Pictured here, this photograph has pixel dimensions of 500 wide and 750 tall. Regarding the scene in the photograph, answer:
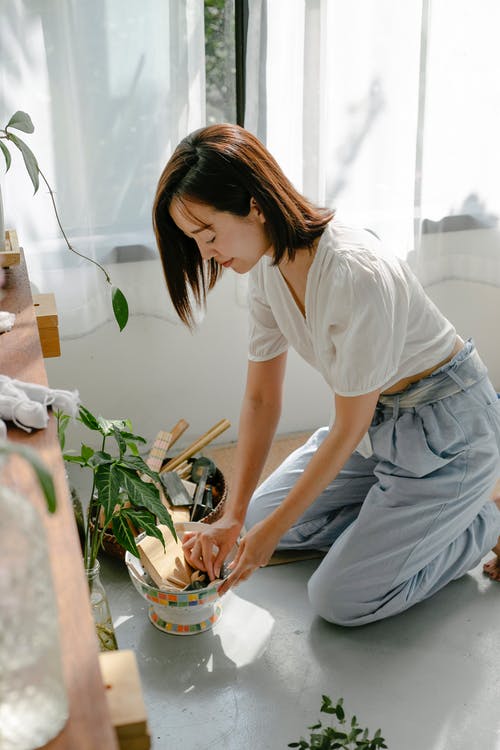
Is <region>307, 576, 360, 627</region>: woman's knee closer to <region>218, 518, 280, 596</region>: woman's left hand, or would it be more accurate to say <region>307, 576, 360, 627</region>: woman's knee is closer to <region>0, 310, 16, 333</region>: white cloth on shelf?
<region>218, 518, 280, 596</region>: woman's left hand

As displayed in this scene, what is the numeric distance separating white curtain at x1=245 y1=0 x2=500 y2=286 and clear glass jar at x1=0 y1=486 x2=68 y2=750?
184 cm

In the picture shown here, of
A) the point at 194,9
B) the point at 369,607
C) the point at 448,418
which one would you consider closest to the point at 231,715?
the point at 369,607

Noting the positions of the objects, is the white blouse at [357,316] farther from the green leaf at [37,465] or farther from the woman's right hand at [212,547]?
the green leaf at [37,465]

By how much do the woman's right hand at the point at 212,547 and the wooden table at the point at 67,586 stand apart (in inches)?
25.0

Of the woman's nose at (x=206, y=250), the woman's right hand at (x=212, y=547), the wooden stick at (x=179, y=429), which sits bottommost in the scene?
the wooden stick at (x=179, y=429)

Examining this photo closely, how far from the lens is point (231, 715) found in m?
1.58

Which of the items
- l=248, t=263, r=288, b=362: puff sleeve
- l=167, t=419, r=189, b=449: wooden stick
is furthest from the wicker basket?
l=248, t=263, r=288, b=362: puff sleeve

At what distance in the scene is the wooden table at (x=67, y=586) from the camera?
0.58 metres

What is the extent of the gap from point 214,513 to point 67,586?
132 centimetres

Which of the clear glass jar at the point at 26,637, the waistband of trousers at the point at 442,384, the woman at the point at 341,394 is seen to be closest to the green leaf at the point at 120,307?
the woman at the point at 341,394

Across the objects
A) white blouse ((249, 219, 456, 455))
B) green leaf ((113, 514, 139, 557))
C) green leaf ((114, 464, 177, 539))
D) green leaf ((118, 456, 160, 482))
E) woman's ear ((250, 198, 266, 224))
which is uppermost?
woman's ear ((250, 198, 266, 224))

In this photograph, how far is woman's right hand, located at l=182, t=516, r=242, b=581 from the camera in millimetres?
1664

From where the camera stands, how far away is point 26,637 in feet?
1.85

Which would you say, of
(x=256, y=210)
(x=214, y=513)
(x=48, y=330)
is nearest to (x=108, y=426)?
(x=48, y=330)
